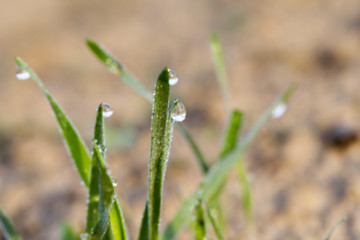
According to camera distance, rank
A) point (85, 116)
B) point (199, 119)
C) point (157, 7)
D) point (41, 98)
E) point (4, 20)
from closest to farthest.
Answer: point (199, 119) < point (85, 116) < point (41, 98) < point (157, 7) < point (4, 20)

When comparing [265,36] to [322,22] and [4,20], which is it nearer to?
[322,22]

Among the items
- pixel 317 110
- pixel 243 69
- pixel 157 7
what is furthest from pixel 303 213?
pixel 157 7

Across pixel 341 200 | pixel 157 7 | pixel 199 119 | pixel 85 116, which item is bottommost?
pixel 341 200

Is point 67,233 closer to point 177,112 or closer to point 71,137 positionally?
point 71,137

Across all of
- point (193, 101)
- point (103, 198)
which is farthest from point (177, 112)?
point (193, 101)

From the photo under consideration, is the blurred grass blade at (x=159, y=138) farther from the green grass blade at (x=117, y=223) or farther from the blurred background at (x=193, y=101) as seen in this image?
the blurred background at (x=193, y=101)

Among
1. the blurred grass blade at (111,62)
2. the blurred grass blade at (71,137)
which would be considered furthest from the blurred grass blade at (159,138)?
the blurred grass blade at (111,62)
